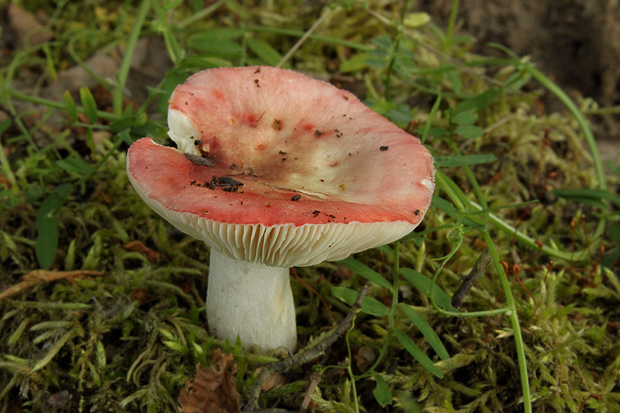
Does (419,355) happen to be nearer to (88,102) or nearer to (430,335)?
(430,335)

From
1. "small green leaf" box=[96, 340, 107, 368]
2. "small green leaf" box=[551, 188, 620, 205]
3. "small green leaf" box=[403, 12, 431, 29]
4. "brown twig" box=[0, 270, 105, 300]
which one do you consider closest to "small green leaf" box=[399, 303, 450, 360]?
"small green leaf" box=[96, 340, 107, 368]

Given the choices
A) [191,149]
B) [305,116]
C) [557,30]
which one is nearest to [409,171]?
[305,116]

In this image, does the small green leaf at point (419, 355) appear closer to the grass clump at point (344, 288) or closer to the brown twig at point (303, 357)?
the grass clump at point (344, 288)

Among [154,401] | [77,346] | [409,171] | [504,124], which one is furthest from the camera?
[504,124]

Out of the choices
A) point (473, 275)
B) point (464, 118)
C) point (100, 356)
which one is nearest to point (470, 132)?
point (464, 118)

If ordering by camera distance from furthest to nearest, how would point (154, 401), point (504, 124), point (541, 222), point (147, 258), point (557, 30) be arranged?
point (557, 30) < point (504, 124) < point (541, 222) < point (147, 258) < point (154, 401)

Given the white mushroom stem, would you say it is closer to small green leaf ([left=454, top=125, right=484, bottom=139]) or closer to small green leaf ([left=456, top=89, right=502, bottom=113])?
small green leaf ([left=454, top=125, right=484, bottom=139])

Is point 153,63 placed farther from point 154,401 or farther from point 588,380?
point 588,380
